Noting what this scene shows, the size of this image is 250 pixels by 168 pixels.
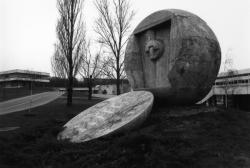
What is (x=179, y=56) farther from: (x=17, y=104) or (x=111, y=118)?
(x=17, y=104)

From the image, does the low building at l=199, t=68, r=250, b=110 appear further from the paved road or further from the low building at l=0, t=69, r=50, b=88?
the low building at l=0, t=69, r=50, b=88

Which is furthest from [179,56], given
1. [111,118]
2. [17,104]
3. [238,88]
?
[238,88]

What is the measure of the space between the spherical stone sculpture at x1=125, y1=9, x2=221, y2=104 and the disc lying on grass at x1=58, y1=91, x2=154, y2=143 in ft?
3.29

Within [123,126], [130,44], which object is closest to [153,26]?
[130,44]

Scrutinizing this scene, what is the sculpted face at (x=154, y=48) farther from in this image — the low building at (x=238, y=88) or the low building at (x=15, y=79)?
the low building at (x=15, y=79)

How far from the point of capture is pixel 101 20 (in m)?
19.1

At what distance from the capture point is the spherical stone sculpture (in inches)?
316

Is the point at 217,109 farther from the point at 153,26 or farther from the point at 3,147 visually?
the point at 3,147

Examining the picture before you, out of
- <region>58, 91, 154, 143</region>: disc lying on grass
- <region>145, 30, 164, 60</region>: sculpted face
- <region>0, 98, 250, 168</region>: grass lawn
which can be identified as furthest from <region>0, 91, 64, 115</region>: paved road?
<region>0, 98, 250, 168</region>: grass lawn

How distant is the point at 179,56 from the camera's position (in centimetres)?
804

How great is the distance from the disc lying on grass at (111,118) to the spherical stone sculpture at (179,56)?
1004 mm

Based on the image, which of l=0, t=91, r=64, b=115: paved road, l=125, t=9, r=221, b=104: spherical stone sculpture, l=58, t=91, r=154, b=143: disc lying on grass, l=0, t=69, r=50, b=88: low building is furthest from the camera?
l=0, t=69, r=50, b=88: low building

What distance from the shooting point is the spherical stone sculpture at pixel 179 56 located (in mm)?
8016

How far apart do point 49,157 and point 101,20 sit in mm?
14889
